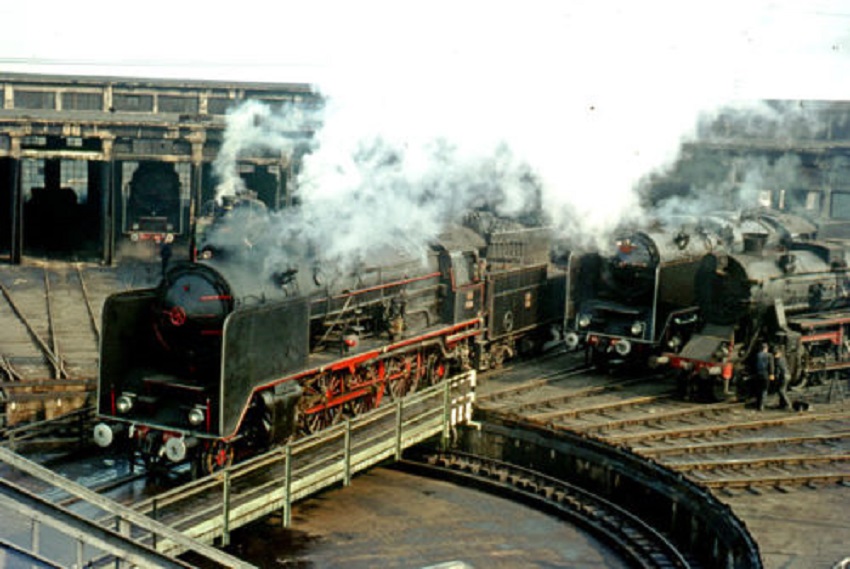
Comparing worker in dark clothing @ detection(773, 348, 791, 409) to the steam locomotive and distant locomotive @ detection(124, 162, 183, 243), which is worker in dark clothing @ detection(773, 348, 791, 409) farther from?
distant locomotive @ detection(124, 162, 183, 243)

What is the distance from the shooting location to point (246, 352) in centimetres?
1317

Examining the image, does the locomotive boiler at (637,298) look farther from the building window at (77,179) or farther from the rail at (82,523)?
the building window at (77,179)

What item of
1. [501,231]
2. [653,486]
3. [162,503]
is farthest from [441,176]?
[162,503]

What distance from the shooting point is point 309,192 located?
17016 mm

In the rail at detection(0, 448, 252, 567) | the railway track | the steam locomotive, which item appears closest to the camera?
the rail at detection(0, 448, 252, 567)

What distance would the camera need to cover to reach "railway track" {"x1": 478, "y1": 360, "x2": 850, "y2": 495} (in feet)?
49.5

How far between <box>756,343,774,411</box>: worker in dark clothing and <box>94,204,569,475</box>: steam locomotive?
570 cm

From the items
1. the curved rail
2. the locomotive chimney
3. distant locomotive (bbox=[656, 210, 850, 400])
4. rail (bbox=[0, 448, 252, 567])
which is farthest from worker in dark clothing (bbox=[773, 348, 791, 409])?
rail (bbox=[0, 448, 252, 567])

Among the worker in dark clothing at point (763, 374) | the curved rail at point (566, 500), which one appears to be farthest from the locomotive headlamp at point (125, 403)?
the worker in dark clothing at point (763, 374)

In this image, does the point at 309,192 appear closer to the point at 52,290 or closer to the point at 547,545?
the point at 547,545

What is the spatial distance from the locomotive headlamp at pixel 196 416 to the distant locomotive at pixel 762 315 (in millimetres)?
9282

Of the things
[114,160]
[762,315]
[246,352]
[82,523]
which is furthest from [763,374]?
[114,160]

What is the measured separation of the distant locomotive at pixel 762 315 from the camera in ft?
62.0

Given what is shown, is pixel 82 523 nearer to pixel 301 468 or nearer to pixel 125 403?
pixel 125 403
